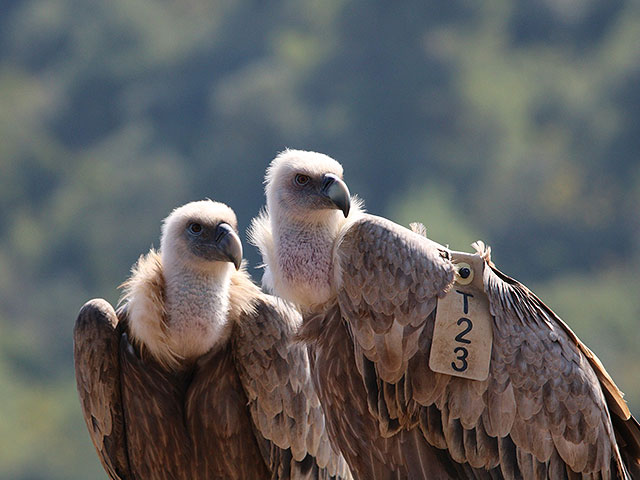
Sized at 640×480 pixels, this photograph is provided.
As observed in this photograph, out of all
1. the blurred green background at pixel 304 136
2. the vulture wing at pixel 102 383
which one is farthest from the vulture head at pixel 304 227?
the blurred green background at pixel 304 136

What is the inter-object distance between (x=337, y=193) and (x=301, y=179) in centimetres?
25

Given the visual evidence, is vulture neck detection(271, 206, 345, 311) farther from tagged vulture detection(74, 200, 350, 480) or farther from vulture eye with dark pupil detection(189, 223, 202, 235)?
vulture eye with dark pupil detection(189, 223, 202, 235)

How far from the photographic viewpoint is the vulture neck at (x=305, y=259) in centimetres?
482

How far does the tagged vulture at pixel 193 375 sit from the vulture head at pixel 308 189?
0.37m

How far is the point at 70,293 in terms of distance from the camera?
134 feet

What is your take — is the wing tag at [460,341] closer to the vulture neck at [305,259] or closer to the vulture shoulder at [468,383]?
the vulture shoulder at [468,383]

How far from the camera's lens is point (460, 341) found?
4535mm

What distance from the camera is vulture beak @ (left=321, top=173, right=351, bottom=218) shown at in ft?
15.8

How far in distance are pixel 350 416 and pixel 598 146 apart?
46.1m

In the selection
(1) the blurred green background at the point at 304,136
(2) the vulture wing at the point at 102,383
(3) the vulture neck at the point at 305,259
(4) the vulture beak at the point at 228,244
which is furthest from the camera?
(1) the blurred green background at the point at 304,136

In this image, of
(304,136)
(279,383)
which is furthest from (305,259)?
(304,136)

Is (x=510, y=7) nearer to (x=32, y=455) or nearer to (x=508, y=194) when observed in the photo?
(x=508, y=194)

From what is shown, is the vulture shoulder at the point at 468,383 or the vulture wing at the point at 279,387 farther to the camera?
the vulture wing at the point at 279,387

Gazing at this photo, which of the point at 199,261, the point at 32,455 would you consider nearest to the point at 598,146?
the point at 32,455
